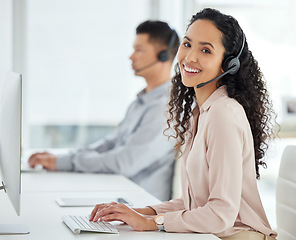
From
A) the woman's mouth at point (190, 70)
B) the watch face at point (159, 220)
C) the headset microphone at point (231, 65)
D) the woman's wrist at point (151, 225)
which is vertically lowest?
the woman's wrist at point (151, 225)

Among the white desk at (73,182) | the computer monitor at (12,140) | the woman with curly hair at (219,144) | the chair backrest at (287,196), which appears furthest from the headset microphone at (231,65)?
the white desk at (73,182)

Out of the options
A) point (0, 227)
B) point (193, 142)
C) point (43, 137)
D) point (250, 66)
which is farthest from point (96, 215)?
point (43, 137)

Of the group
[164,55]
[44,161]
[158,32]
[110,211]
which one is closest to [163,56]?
[164,55]

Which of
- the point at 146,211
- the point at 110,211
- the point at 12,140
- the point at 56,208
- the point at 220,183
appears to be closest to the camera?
the point at 12,140

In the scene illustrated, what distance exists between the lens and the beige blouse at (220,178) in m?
1.39

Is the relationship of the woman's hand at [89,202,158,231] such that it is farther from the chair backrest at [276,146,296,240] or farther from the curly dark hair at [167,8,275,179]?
the chair backrest at [276,146,296,240]

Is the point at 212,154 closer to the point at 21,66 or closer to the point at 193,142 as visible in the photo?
the point at 193,142

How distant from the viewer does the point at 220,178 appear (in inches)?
54.7

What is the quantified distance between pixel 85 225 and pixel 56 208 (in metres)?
0.35

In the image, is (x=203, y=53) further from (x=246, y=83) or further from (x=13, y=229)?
(x=13, y=229)

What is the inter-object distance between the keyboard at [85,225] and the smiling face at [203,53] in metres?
0.50

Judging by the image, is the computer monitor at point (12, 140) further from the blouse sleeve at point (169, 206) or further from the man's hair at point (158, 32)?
the man's hair at point (158, 32)

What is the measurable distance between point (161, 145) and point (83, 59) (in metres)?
1.54

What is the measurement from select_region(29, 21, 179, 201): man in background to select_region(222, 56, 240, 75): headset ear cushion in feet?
3.09
